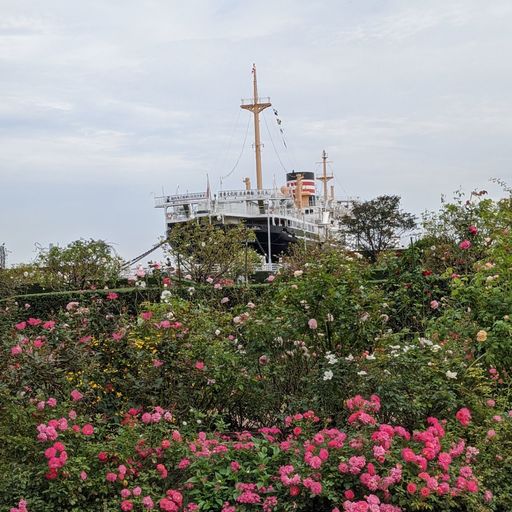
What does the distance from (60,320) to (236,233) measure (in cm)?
1484

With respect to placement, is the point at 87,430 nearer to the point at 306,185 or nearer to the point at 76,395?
the point at 76,395

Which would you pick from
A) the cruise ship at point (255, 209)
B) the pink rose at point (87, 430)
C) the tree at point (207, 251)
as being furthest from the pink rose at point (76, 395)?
the cruise ship at point (255, 209)

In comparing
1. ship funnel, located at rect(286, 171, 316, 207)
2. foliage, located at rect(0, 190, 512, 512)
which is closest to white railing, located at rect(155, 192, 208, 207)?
ship funnel, located at rect(286, 171, 316, 207)

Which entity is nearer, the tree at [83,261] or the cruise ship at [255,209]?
the tree at [83,261]

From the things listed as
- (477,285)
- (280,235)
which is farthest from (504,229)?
(280,235)

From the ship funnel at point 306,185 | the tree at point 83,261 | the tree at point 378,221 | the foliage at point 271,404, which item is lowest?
the foliage at point 271,404

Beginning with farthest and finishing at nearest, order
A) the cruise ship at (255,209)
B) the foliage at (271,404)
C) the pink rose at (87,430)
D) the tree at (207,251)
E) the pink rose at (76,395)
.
A: the cruise ship at (255,209)
the tree at (207,251)
the pink rose at (76,395)
the pink rose at (87,430)
the foliage at (271,404)

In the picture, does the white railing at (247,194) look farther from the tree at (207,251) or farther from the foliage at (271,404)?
the foliage at (271,404)

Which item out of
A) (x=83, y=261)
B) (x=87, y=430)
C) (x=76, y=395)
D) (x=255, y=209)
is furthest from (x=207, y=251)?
(x=255, y=209)

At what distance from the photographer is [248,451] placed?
4188mm

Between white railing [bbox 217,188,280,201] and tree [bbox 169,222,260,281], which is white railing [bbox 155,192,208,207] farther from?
tree [bbox 169,222,260,281]

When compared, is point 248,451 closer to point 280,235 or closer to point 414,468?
point 414,468

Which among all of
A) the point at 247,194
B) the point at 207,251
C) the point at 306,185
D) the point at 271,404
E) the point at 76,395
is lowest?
the point at 271,404

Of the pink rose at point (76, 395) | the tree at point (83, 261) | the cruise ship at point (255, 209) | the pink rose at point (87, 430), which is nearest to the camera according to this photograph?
the pink rose at point (87, 430)
